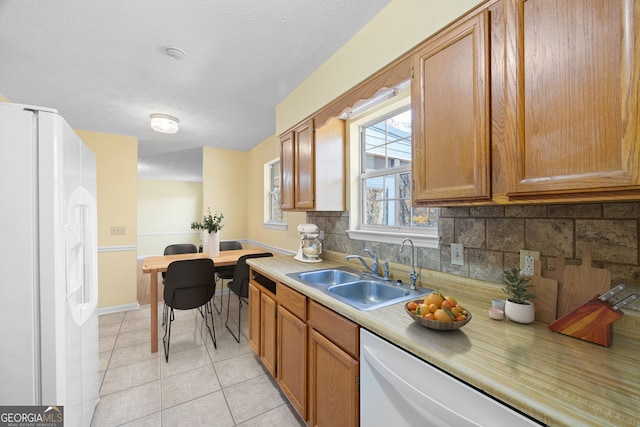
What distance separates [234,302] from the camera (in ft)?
12.7

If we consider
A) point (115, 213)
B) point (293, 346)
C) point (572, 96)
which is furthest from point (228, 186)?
point (572, 96)

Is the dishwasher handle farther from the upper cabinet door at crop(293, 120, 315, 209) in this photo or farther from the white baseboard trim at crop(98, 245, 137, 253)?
the white baseboard trim at crop(98, 245, 137, 253)

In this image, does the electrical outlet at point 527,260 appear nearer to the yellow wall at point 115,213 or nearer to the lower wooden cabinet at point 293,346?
the lower wooden cabinet at point 293,346

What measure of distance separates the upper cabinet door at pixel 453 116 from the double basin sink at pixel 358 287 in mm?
565

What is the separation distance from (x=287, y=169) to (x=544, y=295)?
6.99 feet

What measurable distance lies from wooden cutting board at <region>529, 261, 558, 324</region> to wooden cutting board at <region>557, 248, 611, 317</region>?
20mm

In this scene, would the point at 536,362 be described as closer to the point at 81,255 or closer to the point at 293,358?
the point at 293,358

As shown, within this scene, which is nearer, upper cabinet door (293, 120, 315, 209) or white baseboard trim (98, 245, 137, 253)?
upper cabinet door (293, 120, 315, 209)

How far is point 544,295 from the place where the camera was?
41.9 inches

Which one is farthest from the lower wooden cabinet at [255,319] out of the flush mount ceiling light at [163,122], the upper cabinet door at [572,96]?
the flush mount ceiling light at [163,122]

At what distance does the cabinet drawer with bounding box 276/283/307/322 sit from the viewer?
5.05 ft

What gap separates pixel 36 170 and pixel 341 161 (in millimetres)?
1839

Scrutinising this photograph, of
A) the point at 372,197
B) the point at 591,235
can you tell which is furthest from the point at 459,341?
the point at 372,197

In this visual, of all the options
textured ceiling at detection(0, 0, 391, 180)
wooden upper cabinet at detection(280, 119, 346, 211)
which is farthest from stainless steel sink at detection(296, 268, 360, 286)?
textured ceiling at detection(0, 0, 391, 180)
